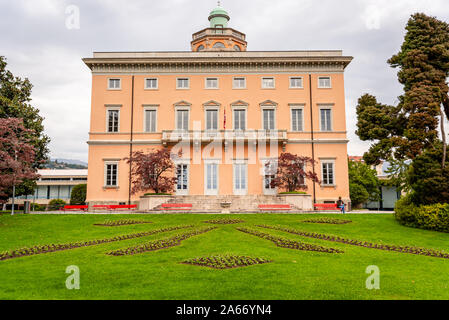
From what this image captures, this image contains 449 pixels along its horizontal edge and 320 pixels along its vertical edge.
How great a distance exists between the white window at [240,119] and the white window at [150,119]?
708 centimetres

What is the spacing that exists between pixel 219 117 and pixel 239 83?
359 centimetres

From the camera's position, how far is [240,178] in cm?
3152

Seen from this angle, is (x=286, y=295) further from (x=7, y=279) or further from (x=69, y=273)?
(x=7, y=279)

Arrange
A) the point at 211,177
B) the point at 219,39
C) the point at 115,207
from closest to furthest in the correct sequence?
1. the point at 115,207
2. the point at 211,177
3. the point at 219,39

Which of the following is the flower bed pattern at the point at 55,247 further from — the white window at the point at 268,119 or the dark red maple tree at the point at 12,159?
the white window at the point at 268,119

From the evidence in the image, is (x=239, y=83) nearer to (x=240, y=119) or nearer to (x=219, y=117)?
(x=240, y=119)

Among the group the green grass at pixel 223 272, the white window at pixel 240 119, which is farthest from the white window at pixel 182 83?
the green grass at pixel 223 272

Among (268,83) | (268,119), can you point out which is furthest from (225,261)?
(268,83)

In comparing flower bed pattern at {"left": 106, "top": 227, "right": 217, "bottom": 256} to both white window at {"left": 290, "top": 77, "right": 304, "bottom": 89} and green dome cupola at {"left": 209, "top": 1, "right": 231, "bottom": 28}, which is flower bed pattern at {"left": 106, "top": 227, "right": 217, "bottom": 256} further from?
green dome cupola at {"left": 209, "top": 1, "right": 231, "bottom": 28}

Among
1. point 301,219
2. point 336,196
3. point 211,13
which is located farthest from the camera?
point 211,13

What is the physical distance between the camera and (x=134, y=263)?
9.45 meters

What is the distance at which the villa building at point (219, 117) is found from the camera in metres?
31.3
